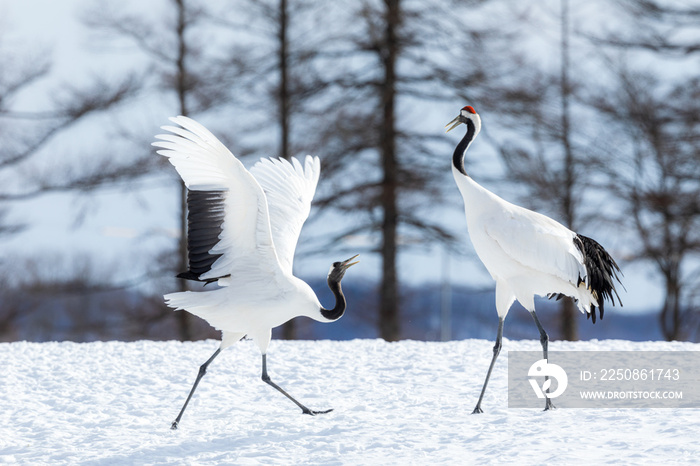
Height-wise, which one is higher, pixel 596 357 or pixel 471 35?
pixel 471 35

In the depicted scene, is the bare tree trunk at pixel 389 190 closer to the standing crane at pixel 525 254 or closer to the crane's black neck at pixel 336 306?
the standing crane at pixel 525 254

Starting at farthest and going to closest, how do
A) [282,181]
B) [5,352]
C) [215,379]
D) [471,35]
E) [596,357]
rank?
[471,35] → [5,352] → [596,357] → [215,379] → [282,181]

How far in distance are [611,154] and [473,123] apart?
10.5 meters

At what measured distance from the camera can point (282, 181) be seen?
281 inches

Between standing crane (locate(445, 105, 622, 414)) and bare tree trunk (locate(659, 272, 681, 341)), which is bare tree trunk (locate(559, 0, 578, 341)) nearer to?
bare tree trunk (locate(659, 272, 681, 341))

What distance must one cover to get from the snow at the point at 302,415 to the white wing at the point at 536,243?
1133 millimetres

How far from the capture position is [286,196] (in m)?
7.02

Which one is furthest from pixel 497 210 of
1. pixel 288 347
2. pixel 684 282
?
pixel 684 282

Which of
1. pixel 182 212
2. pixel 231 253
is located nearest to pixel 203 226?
pixel 231 253

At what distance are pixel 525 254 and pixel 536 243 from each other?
131mm

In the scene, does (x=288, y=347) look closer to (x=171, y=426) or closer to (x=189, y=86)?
(x=171, y=426)

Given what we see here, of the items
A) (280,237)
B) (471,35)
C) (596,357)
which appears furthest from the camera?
(471,35)

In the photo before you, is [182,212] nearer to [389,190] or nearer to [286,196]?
[389,190]

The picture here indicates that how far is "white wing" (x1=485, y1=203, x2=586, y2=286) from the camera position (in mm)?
6109
